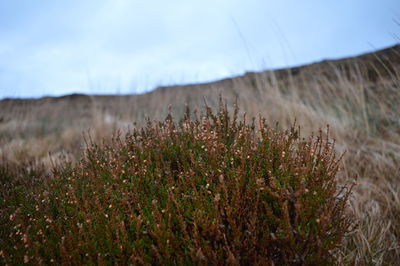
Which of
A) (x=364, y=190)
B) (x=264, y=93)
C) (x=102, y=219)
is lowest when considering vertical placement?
(x=364, y=190)

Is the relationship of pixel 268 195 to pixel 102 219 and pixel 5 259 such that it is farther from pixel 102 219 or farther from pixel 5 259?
pixel 5 259

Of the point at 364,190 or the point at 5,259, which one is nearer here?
the point at 5,259

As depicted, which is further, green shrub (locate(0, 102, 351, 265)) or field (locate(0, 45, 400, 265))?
field (locate(0, 45, 400, 265))

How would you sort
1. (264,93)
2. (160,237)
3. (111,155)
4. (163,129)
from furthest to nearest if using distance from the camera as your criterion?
(264,93) → (163,129) → (111,155) → (160,237)

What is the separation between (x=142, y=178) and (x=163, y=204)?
31 centimetres

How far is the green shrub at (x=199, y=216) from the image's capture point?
5.85 feet

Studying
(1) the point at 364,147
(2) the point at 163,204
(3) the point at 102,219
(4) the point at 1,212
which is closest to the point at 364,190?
(1) the point at 364,147

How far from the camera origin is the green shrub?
1.78 m

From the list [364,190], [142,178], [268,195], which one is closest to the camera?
[268,195]

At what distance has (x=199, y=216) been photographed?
1911 mm

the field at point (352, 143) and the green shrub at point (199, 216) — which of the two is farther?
the field at point (352, 143)

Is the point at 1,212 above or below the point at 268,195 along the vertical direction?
below

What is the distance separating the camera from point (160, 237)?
1.83 metres

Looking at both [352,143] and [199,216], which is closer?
[199,216]
